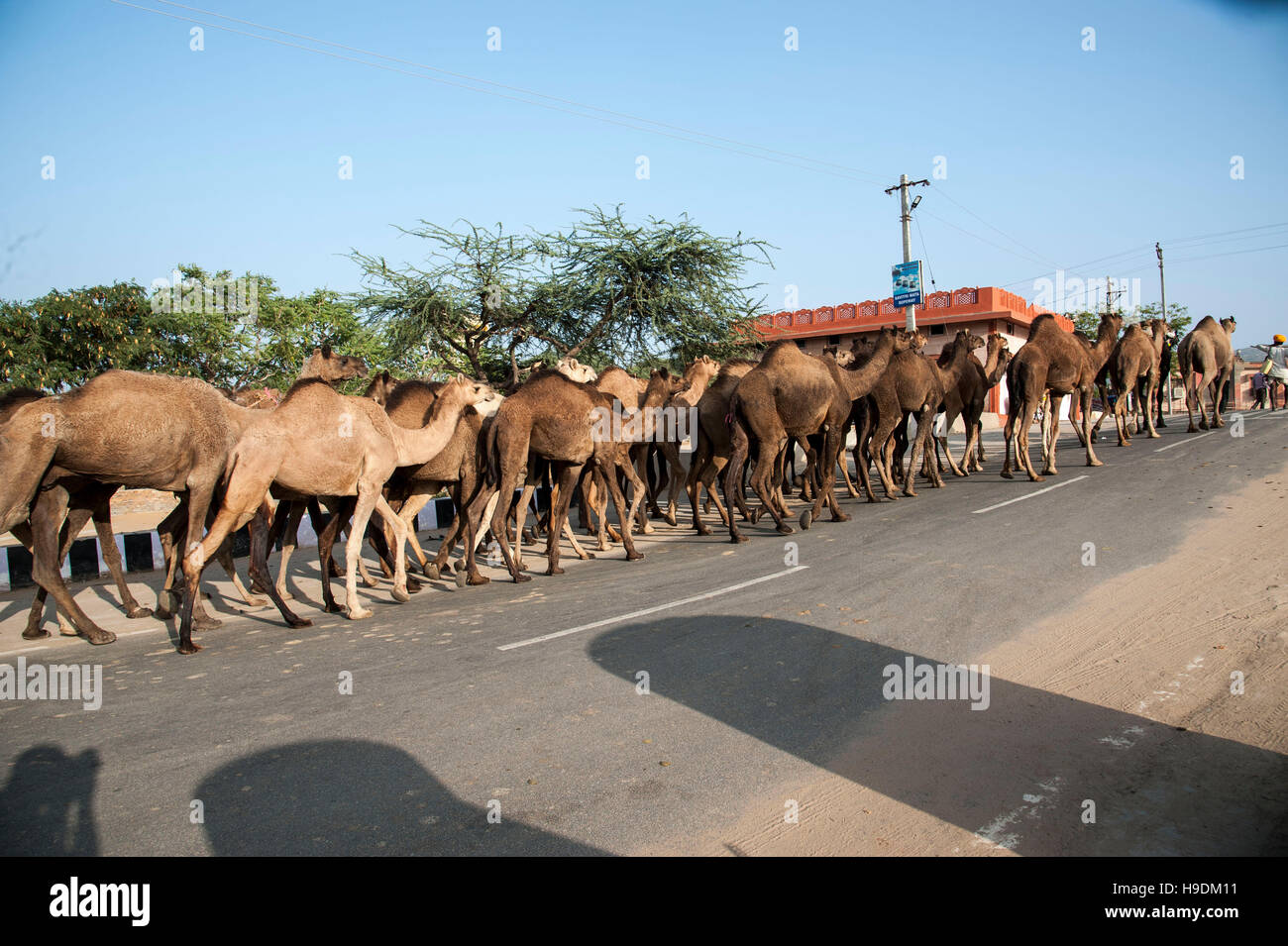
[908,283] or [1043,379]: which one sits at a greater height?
[908,283]

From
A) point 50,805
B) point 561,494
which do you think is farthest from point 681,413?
point 50,805

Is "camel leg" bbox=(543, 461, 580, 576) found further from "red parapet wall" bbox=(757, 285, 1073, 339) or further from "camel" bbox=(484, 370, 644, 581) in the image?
"red parapet wall" bbox=(757, 285, 1073, 339)

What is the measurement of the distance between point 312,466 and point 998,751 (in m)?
6.32

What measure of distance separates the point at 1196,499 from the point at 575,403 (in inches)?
345

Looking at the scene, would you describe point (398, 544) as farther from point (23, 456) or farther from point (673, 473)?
point (673, 473)

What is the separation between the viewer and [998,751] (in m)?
4.39

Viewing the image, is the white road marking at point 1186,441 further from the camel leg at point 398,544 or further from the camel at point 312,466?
the camel at point 312,466

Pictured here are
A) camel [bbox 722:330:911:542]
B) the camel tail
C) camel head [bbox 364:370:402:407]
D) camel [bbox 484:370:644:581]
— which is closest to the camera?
the camel tail

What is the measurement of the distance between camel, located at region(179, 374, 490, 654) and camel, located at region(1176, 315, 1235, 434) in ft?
64.9

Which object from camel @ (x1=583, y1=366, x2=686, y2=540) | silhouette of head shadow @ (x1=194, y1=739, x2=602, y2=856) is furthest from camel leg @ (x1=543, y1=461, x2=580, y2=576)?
silhouette of head shadow @ (x1=194, y1=739, x2=602, y2=856)

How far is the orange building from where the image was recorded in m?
43.2

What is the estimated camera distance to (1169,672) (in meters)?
5.44
